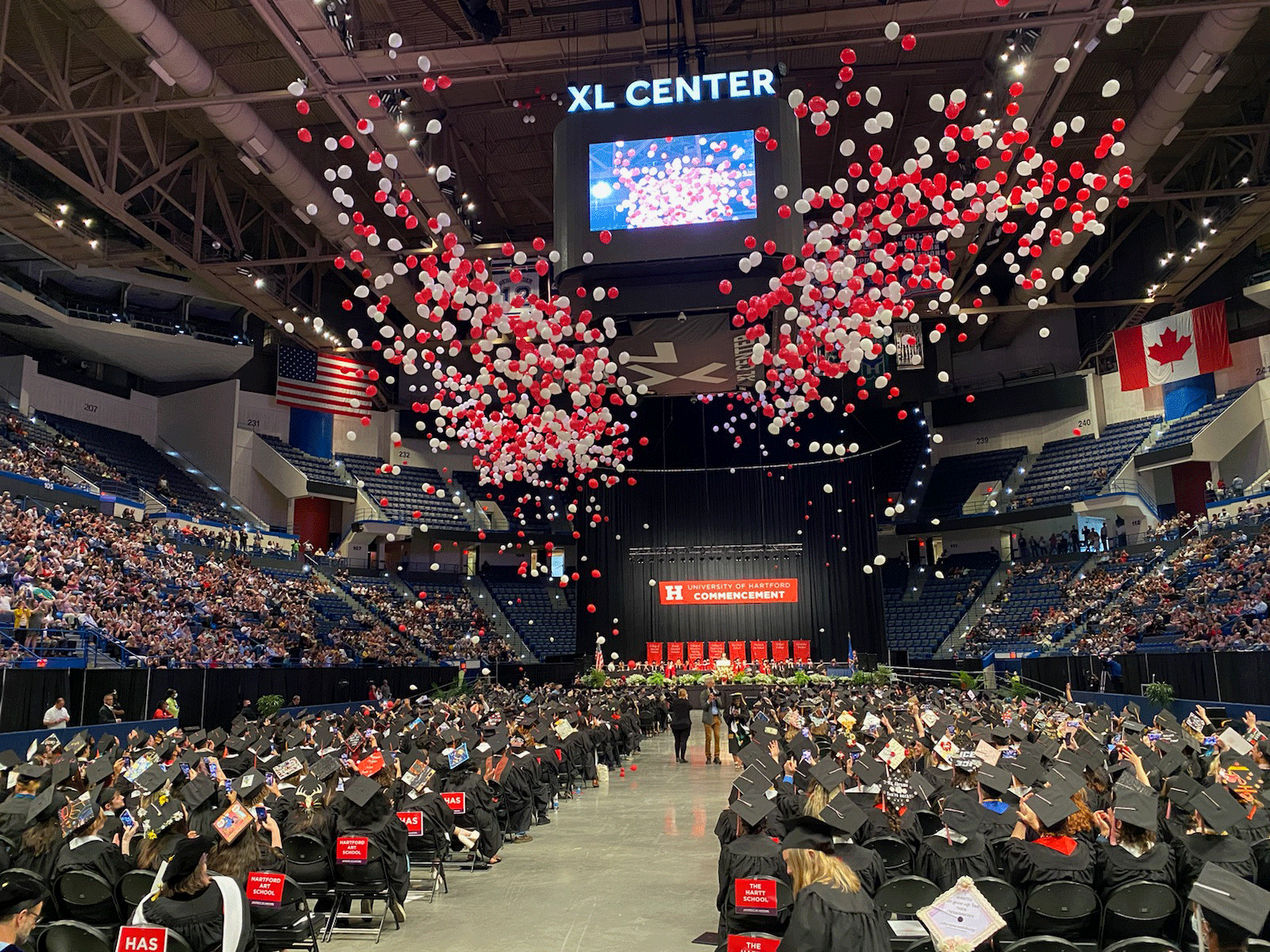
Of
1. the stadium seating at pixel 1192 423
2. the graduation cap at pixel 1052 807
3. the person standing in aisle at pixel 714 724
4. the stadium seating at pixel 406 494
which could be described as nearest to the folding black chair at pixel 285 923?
the graduation cap at pixel 1052 807

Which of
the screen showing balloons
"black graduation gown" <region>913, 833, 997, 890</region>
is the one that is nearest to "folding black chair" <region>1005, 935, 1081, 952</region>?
"black graduation gown" <region>913, 833, 997, 890</region>

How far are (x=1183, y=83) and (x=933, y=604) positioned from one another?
23.5 meters

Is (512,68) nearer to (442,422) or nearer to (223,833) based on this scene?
(442,422)

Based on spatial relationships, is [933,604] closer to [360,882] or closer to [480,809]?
[480,809]

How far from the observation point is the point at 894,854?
6.83 m

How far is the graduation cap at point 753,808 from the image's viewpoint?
20.8 feet

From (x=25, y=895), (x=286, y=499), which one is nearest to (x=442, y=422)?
(x=25, y=895)

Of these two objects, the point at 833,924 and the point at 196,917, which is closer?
the point at 833,924

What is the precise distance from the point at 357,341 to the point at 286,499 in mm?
21626

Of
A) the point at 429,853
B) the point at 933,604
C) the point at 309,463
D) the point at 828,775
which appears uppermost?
the point at 309,463

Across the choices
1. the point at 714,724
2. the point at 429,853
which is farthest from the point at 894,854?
the point at 714,724

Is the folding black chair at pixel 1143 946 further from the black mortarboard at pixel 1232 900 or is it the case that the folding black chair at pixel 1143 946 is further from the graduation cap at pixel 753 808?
the graduation cap at pixel 753 808

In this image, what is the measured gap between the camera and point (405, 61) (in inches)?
673

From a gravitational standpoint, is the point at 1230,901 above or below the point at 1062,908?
above
